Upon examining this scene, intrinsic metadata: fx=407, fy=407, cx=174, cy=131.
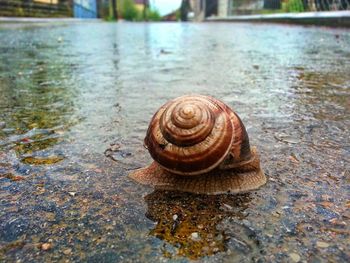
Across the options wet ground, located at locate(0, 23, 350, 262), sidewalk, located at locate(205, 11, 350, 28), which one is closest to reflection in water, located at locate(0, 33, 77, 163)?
wet ground, located at locate(0, 23, 350, 262)

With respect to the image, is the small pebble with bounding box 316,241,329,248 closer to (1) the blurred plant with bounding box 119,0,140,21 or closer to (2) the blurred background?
(2) the blurred background

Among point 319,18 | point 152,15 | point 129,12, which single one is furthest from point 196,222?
point 152,15

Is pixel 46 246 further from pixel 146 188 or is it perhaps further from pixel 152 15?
pixel 152 15

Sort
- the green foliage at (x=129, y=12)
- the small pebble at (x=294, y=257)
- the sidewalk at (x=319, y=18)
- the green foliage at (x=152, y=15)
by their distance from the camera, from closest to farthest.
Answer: the small pebble at (x=294, y=257) < the sidewalk at (x=319, y=18) < the green foliage at (x=129, y=12) < the green foliage at (x=152, y=15)

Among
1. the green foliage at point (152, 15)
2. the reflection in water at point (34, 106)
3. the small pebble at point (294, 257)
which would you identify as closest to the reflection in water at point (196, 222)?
the small pebble at point (294, 257)

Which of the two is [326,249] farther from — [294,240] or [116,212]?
[116,212]

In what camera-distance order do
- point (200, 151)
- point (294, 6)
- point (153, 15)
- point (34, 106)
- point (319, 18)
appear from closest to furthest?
point (200, 151) → point (34, 106) → point (319, 18) → point (294, 6) → point (153, 15)

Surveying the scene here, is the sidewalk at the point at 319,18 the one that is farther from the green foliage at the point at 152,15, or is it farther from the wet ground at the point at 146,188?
the green foliage at the point at 152,15
